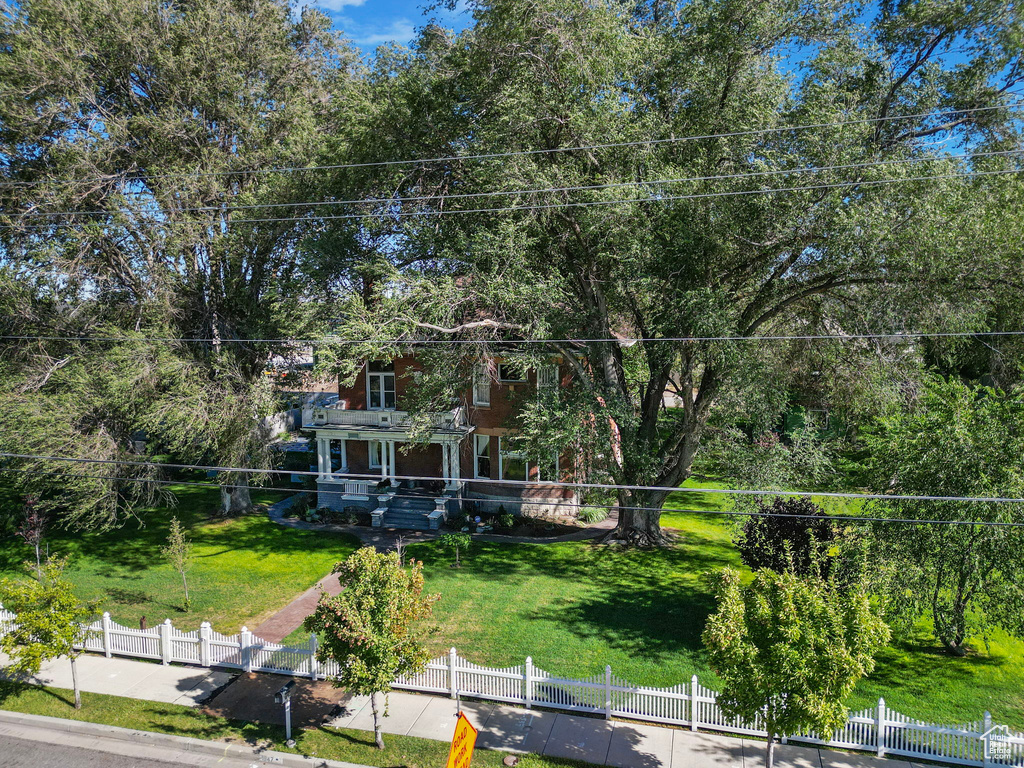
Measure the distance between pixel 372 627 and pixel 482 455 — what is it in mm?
16211

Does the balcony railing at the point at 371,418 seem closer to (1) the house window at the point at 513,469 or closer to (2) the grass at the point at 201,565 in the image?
(1) the house window at the point at 513,469

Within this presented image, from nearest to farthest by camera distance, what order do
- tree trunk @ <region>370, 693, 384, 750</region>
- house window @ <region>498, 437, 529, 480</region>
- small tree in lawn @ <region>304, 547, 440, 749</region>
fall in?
small tree in lawn @ <region>304, 547, 440, 749</region>
tree trunk @ <region>370, 693, 384, 750</region>
house window @ <region>498, 437, 529, 480</region>

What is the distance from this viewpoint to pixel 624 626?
17094 millimetres

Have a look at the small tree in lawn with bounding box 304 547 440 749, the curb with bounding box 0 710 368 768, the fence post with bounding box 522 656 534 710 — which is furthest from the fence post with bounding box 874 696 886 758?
the curb with bounding box 0 710 368 768

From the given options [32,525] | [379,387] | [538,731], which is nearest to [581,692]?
[538,731]

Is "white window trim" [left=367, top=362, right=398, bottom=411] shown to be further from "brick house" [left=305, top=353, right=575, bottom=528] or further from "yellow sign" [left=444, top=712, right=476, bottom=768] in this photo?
"yellow sign" [left=444, top=712, right=476, bottom=768]

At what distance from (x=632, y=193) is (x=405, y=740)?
14.0 m

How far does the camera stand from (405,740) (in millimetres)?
12414

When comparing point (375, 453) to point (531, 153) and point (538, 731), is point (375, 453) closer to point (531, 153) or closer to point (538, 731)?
point (531, 153)

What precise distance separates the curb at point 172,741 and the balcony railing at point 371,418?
14.6 metres

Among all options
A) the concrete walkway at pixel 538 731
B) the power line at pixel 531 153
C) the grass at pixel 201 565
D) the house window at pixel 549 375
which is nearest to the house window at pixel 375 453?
the grass at pixel 201 565

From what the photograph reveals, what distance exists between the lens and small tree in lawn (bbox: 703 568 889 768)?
10.2 m

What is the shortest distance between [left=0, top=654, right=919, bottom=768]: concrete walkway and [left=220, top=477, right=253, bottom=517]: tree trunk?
42.7 ft

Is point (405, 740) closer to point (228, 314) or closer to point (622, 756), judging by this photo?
point (622, 756)
